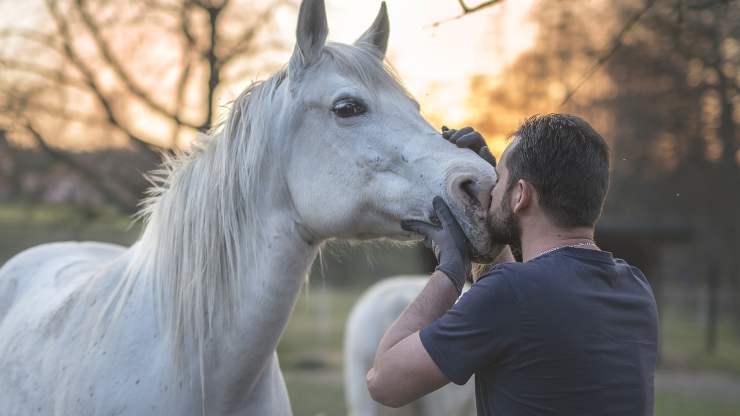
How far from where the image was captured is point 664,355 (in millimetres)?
14734

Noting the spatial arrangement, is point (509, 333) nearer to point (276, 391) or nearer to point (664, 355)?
point (276, 391)

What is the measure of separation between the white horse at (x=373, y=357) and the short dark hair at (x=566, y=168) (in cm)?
→ 348

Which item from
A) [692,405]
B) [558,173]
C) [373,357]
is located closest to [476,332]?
[558,173]

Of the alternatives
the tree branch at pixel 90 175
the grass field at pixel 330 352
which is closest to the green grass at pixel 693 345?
the grass field at pixel 330 352

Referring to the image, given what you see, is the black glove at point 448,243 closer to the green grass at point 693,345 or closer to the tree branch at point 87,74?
the tree branch at point 87,74

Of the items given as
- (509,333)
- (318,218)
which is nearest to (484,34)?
(318,218)

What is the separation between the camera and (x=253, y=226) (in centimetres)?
244

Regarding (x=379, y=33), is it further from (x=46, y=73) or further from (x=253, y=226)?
(x=46, y=73)

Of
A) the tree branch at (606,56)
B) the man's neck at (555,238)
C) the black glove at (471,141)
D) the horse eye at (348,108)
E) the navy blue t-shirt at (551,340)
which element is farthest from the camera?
the tree branch at (606,56)

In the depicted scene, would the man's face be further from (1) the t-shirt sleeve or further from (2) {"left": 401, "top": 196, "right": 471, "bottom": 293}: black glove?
(1) the t-shirt sleeve

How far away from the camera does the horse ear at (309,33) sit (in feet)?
7.79

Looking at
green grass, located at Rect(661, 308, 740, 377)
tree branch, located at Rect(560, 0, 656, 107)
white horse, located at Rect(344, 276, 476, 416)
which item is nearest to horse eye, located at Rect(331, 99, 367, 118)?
tree branch, located at Rect(560, 0, 656, 107)

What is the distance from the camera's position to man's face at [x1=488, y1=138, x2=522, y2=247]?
6.41 ft

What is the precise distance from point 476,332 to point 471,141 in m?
0.69
